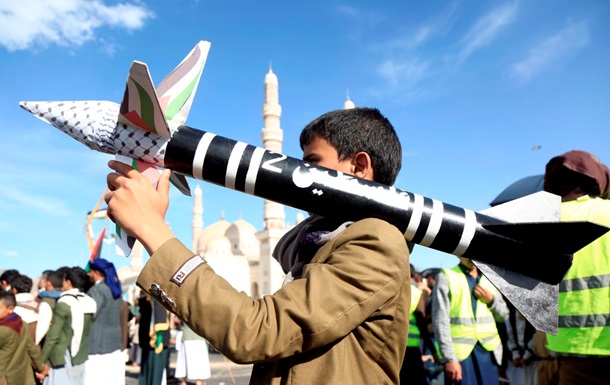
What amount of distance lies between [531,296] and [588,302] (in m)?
1.01

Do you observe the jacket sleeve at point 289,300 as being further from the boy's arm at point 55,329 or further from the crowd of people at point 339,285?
the boy's arm at point 55,329

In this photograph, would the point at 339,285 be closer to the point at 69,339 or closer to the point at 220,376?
the point at 69,339

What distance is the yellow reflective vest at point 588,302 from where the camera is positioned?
2678 mm

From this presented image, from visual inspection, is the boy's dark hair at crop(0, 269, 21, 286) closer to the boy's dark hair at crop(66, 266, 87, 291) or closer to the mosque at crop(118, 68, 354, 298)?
the boy's dark hair at crop(66, 266, 87, 291)

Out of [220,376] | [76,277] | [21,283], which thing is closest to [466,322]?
[76,277]

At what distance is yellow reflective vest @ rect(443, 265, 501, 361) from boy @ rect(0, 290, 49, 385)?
4.30 metres

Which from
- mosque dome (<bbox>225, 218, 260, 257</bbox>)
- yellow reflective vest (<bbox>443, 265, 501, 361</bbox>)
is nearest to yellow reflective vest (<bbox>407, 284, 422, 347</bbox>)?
yellow reflective vest (<bbox>443, 265, 501, 361</bbox>)

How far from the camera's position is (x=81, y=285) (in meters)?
6.86

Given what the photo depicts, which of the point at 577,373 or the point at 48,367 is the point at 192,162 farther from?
the point at 48,367

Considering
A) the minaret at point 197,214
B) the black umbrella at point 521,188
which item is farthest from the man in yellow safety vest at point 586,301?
the minaret at point 197,214

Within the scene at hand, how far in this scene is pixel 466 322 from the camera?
16.1 ft

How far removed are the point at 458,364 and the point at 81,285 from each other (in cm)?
489

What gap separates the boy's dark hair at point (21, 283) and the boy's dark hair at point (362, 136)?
255 inches

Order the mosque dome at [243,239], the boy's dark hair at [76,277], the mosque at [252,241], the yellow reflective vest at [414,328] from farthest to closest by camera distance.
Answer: the mosque dome at [243,239]
the mosque at [252,241]
the boy's dark hair at [76,277]
the yellow reflective vest at [414,328]
